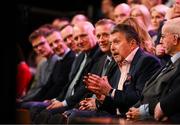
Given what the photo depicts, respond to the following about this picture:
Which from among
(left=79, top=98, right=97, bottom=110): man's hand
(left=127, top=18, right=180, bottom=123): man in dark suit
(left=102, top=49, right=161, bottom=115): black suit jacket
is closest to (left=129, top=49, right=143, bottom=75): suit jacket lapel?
(left=102, top=49, right=161, bottom=115): black suit jacket

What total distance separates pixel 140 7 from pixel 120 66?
1.41 m

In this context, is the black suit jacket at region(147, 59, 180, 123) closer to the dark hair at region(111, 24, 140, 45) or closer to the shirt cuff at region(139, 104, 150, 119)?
the shirt cuff at region(139, 104, 150, 119)

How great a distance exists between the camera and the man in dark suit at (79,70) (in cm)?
573

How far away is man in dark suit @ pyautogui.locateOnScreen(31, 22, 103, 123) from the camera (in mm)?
5730

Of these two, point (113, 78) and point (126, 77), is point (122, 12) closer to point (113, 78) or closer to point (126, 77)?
point (113, 78)

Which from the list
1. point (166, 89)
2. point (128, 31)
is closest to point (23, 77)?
point (128, 31)

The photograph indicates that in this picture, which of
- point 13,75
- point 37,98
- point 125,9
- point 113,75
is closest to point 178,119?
point 113,75

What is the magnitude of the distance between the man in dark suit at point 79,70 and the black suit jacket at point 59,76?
14.5 inches

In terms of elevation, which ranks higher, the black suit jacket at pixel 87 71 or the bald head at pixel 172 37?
the bald head at pixel 172 37

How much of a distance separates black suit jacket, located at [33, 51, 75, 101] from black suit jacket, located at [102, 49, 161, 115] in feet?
6.41

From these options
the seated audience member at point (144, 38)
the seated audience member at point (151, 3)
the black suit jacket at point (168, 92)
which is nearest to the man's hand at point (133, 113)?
the black suit jacket at point (168, 92)

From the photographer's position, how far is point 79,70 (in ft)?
20.1

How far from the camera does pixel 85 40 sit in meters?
5.99

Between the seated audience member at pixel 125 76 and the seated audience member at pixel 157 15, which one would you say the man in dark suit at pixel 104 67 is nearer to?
the seated audience member at pixel 125 76
